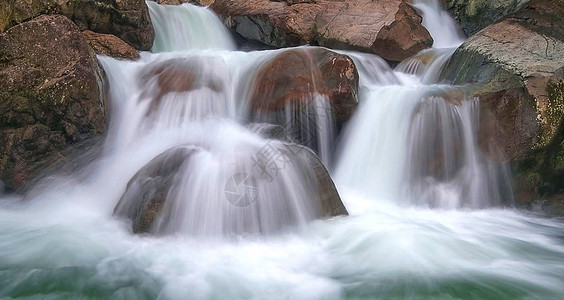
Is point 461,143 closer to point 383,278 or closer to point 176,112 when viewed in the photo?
point 383,278

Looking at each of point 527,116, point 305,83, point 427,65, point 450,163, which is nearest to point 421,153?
point 450,163

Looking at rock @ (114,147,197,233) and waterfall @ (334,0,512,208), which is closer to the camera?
rock @ (114,147,197,233)

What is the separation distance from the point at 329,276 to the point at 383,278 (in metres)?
0.51

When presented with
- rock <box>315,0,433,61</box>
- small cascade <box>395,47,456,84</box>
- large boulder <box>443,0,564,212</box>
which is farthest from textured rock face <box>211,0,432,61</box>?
large boulder <box>443,0,564,212</box>

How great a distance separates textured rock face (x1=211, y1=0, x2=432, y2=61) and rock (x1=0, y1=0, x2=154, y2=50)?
9.15 ft

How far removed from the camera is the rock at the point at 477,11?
37.7 ft

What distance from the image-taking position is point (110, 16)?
862 centimetres

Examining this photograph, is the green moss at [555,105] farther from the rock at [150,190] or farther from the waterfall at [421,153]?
the rock at [150,190]

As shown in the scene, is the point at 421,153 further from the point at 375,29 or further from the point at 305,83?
the point at 375,29

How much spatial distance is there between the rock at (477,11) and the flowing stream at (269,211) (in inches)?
218

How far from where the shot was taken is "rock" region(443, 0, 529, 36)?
1150 centimetres

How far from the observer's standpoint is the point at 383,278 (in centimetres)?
443

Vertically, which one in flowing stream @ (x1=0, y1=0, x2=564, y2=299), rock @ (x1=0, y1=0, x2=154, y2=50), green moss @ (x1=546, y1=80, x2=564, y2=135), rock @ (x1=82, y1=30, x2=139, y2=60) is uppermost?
rock @ (x1=0, y1=0, x2=154, y2=50)

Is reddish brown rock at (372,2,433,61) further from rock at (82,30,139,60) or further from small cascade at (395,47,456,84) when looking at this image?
rock at (82,30,139,60)
